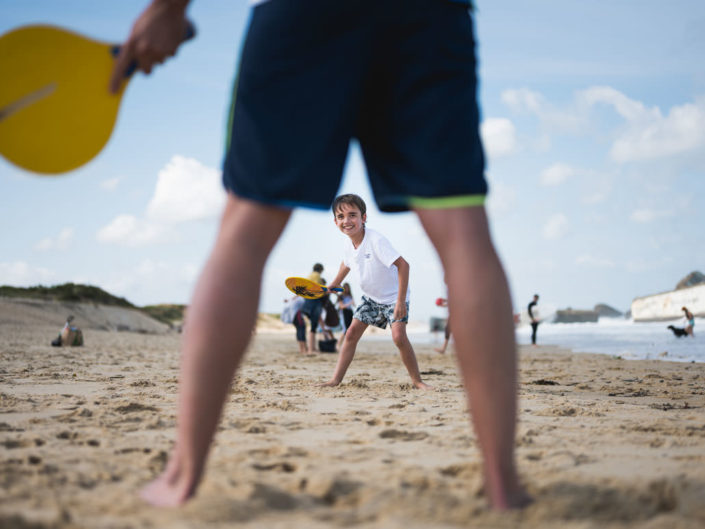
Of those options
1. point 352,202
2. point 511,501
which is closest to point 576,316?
point 352,202

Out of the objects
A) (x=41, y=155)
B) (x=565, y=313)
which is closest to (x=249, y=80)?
(x=41, y=155)

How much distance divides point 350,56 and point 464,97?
1.03 ft

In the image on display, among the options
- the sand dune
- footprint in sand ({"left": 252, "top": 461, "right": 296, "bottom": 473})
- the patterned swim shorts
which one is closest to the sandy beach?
footprint in sand ({"left": 252, "top": 461, "right": 296, "bottom": 473})

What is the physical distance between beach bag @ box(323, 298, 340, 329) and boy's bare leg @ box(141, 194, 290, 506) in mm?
9360

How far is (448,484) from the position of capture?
5.14ft

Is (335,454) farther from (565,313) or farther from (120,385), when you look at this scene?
(565,313)

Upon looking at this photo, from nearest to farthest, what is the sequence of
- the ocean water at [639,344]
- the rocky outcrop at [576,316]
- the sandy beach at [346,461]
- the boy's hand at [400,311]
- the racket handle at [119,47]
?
1. the sandy beach at [346,461]
2. the racket handle at [119,47]
3. the boy's hand at [400,311]
4. the ocean water at [639,344]
5. the rocky outcrop at [576,316]

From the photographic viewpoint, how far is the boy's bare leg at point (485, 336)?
4.41 ft

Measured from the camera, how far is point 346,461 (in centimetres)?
188

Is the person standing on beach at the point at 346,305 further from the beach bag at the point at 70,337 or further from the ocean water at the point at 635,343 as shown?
the beach bag at the point at 70,337

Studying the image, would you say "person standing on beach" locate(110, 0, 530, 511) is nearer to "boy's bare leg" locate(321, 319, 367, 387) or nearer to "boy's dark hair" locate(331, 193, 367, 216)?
"boy's bare leg" locate(321, 319, 367, 387)

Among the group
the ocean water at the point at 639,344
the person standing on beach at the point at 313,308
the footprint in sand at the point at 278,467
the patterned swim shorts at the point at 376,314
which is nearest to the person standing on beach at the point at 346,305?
the person standing on beach at the point at 313,308

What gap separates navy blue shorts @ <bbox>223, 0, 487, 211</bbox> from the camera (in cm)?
139

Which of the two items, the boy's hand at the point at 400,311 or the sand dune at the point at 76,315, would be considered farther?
the sand dune at the point at 76,315
